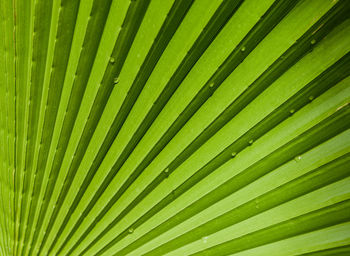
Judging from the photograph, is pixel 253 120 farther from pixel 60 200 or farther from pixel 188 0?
pixel 60 200

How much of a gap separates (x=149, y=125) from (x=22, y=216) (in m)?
0.99

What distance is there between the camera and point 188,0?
766mm

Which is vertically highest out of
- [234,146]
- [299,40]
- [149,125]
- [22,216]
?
[299,40]

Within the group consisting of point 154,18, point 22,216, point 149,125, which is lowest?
point 22,216

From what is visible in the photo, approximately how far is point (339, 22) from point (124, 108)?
0.79 m

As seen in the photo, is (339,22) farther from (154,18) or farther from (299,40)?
(154,18)

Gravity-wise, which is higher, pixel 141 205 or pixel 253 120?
pixel 253 120

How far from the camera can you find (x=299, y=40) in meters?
0.77

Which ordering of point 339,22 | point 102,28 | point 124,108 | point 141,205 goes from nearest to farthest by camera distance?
point 339,22, point 102,28, point 124,108, point 141,205

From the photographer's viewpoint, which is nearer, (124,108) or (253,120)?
(253,120)

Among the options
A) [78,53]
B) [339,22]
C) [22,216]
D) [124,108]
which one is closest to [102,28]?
[78,53]

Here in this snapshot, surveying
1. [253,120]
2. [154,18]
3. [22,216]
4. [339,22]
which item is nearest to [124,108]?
[154,18]

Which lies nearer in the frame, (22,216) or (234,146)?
(234,146)

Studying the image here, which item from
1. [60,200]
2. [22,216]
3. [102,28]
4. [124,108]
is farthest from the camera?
[22,216]
